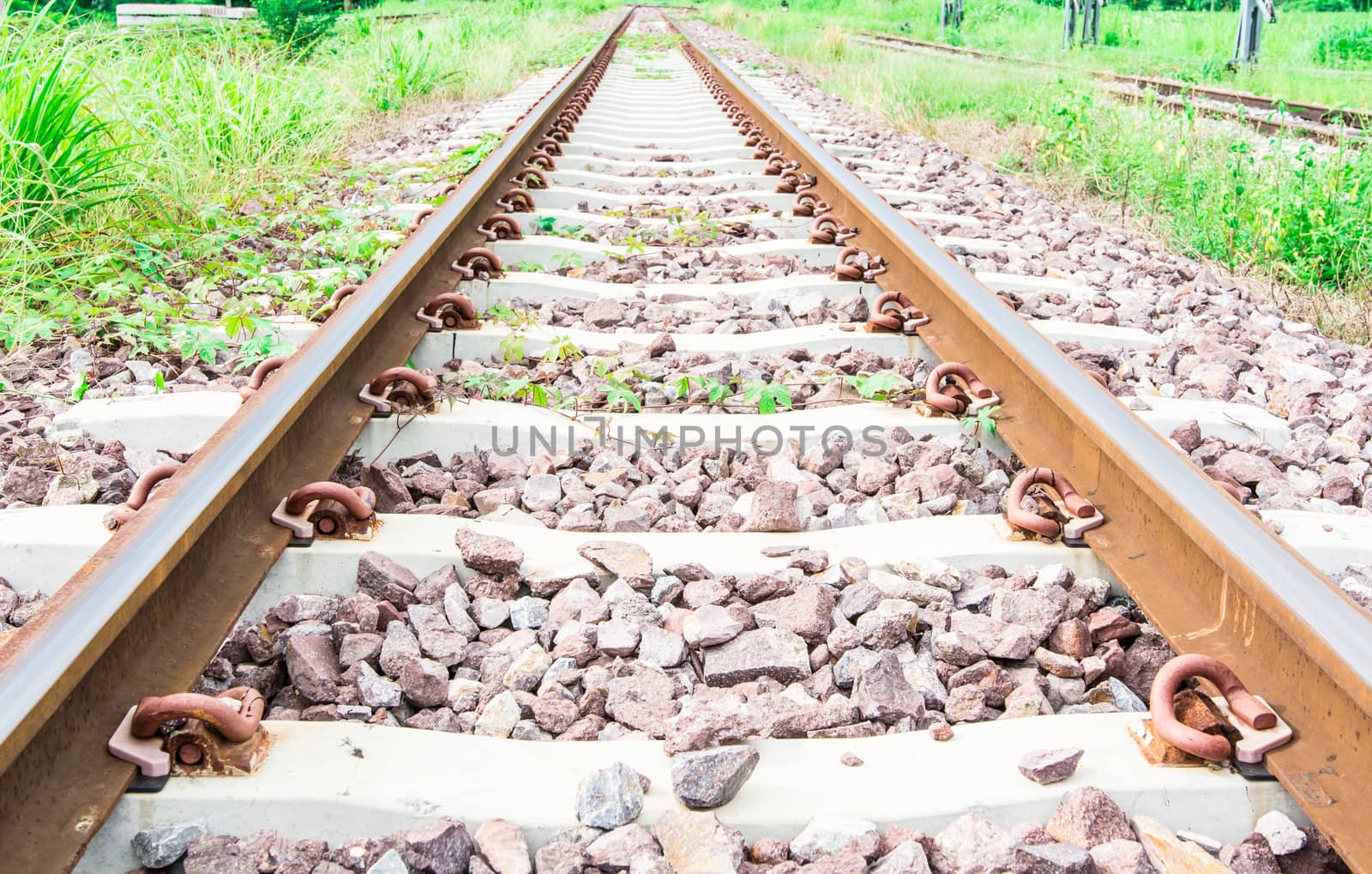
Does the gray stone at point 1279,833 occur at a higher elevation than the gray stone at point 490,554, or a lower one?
lower

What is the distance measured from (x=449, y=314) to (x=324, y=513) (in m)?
1.30

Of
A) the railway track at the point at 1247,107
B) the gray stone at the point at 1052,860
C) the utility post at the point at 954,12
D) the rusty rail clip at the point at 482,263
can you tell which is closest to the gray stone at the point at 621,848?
the gray stone at the point at 1052,860

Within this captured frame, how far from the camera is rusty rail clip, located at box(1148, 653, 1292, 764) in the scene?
1.42 metres

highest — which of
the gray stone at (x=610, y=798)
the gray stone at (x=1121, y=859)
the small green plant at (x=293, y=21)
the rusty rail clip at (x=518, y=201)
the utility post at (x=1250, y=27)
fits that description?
the small green plant at (x=293, y=21)

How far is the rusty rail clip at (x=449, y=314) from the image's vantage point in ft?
10.1

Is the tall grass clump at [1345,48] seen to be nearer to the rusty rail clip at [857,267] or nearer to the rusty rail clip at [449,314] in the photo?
the rusty rail clip at [857,267]

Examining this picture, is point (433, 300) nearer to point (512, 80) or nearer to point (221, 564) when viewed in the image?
point (221, 564)

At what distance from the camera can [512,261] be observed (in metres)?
4.08

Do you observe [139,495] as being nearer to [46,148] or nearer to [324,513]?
[324,513]

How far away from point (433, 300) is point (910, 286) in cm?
137

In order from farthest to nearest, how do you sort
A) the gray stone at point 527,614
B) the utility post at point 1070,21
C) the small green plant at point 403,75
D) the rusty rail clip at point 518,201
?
the utility post at point 1070,21, the small green plant at point 403,75, the rusty rail clip at point 518,201, the gray stone at point 527,614

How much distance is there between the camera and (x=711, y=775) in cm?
139

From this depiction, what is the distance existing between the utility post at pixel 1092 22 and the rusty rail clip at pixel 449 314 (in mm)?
15067

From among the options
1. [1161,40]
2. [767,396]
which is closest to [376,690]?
[767,396]
